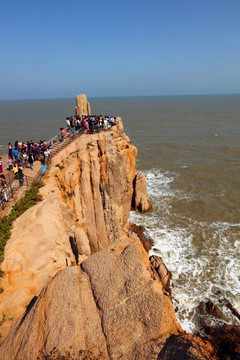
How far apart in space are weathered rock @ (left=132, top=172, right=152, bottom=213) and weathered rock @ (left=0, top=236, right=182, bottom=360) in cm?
1909

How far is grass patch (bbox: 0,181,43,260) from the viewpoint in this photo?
1097 cm

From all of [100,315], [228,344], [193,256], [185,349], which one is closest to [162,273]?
[193,256]

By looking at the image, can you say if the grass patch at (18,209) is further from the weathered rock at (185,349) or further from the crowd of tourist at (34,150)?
the weathered rock at (185,349)

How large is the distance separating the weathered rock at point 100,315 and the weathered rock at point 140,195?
19090 mm

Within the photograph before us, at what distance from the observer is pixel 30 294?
381 inches

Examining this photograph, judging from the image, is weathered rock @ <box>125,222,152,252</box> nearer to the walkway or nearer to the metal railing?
the metal railing

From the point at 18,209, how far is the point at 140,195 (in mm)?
17310

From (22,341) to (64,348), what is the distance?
155 cm

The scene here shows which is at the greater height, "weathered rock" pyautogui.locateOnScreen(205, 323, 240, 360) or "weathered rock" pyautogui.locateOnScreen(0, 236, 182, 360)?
"weathered rock" pyautogui.locateOnScreen(0, 236, 182, 360)

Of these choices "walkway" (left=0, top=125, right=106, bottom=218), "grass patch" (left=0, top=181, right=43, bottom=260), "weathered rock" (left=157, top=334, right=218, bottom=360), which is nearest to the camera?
"weathered rock" (left=157, top=334, right=218, bottom=360)

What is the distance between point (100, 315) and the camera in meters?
7.50

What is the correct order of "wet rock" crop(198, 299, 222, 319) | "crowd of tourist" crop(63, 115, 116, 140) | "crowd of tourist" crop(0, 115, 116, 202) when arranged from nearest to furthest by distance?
1. "wet rock" crop(198, 299, 222, 319)
2. "crowd of tourist" crop(0, 115, 116, 202)
3. "crowd of tourist" crop(63, 115, 116, 140)

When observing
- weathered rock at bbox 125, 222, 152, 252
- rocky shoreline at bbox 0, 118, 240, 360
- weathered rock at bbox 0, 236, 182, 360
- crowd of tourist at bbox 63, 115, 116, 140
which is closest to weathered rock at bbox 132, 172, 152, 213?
weathered rock at bbox 125, 222, 152, 252

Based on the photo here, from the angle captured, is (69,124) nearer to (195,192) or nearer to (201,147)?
(195,192)
